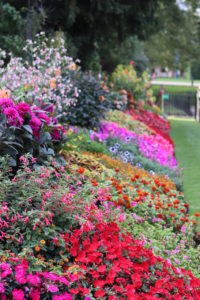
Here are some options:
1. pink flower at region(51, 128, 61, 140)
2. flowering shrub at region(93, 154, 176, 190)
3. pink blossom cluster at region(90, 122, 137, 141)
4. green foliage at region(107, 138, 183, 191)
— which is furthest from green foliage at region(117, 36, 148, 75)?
pink flower at region(51, 128, 61, 140)

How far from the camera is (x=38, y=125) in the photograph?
412 centimetres

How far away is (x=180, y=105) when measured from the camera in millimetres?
26203

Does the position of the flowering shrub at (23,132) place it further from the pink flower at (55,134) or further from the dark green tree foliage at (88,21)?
the dark green tree foliage at (88,21)

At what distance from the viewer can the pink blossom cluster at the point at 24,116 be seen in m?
3.88

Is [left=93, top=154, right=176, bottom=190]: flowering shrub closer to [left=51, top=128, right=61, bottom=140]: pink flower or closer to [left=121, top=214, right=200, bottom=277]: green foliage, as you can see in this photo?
[left=51, top=128, right=61, bottom=140]: pink flower

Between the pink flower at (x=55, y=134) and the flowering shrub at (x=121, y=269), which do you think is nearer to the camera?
the flowering shrub at (x=121, y=269)

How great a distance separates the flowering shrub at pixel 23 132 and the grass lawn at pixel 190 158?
101 inches

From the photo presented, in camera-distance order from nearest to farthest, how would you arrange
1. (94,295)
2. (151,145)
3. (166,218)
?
(94,295) < (166,218) < (151,145)

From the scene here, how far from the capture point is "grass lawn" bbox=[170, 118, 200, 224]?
6816 mm

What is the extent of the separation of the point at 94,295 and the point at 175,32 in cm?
3205

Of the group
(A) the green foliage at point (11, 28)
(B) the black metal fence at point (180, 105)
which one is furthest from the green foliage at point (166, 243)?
(B) the black metal fence at point (180, 105)

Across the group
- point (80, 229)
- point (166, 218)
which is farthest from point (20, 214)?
point (166, 218)

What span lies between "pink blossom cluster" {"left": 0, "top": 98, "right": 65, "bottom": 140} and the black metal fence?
21576 mm

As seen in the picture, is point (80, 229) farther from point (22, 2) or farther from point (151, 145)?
point (22, 2)
